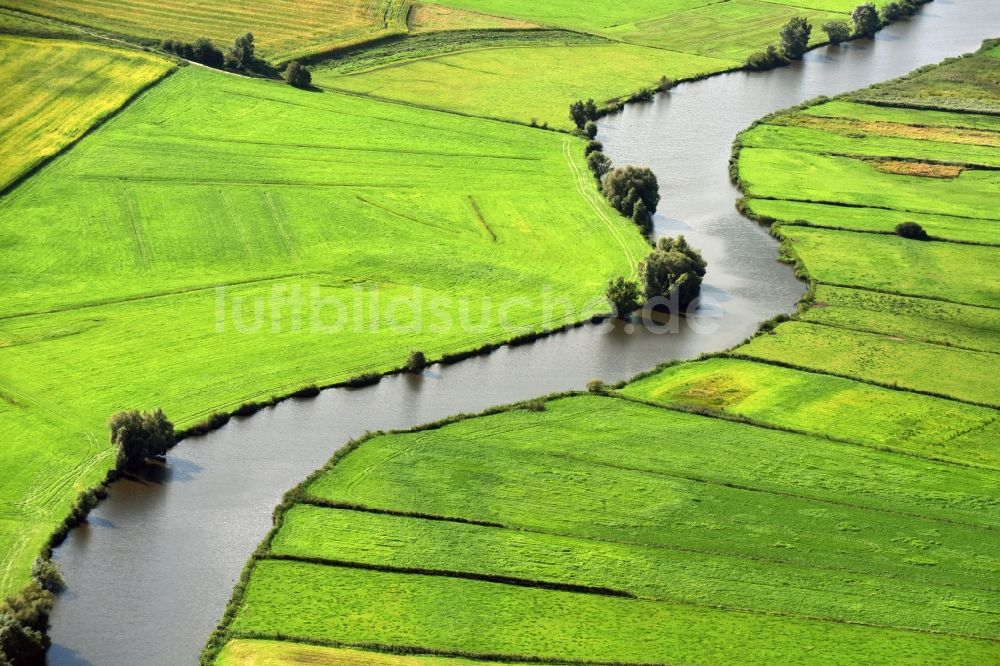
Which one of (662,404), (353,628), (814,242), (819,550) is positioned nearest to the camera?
(353,628)

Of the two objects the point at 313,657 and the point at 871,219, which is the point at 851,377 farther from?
the point at 313,657

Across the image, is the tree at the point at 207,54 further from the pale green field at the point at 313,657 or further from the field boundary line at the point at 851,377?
the pale green field at the point at 313,657

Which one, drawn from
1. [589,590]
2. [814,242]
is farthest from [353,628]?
[814,242]

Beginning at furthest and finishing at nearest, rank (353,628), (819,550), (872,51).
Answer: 1. (872,51)
2. (819,550)
3. (353,628)

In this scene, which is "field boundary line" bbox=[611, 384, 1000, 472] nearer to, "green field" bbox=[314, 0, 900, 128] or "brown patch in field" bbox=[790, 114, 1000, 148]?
"green field" bbox=[314, 0, 900, 128]

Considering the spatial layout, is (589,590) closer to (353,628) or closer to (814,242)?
(353,628)

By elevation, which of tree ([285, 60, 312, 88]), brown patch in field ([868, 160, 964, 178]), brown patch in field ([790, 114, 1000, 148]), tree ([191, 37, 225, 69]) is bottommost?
brown patch in field ([868, 160, 964, 178])

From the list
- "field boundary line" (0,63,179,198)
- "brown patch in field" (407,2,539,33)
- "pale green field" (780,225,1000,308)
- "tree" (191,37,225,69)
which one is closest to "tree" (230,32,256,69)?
"tree" (191,37,225,69)
